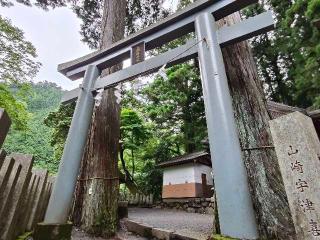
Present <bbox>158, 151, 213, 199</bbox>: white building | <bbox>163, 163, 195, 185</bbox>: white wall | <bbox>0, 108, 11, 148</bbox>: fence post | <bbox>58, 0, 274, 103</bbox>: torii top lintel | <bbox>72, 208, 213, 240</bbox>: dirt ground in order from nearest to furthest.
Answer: <bbox>0, 108, 11, 148</bbox>: fence post, <bbox>58, 0, 274, 103</bbox>: torii top lintel, <bbox>72, 208, 213, 240</bbox>: dirt ground, <bbox>158, 151, 213, 199</bbox>: white building, <bbox>163, 163, 195, 185</bbox>: white wall

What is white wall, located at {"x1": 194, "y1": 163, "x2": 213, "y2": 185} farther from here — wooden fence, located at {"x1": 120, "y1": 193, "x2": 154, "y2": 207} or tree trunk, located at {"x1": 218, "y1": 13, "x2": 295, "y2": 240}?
tree trunk, located at {"x1": 218, "y1": 13, "x2": 295, "y2": 240}

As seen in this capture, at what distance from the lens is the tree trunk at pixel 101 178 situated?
532cm

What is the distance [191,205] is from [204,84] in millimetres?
14161

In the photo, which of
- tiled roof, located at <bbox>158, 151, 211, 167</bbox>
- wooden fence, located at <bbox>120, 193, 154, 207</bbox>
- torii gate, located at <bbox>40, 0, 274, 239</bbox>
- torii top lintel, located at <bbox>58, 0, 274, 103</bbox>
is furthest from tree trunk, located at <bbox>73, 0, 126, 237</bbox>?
wooden fence, located at <bbox>120, 193, 154, 207</bbox>

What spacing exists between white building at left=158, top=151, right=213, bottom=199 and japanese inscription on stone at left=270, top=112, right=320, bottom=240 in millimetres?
13835

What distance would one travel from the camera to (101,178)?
5.63 metres

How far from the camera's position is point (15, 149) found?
3366 centimetres

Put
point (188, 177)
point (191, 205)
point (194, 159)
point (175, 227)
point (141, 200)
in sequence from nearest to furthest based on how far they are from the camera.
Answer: point (175, 227) → point (191, 205) → point (194, 159) → point (188, 177) → point (141, 200)

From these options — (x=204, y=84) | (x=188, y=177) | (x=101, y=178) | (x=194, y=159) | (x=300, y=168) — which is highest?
(x=194, y=159)

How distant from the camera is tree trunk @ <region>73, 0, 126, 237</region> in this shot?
5324 millimetres

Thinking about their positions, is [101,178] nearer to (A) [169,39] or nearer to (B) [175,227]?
(B) [175,227]

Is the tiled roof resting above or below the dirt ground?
above

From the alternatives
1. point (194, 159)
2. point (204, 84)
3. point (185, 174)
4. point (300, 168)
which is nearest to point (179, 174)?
point (185, 174)

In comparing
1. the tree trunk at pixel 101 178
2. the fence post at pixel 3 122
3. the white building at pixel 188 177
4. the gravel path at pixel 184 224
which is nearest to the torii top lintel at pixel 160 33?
the tree trunk at pixel 101 178
